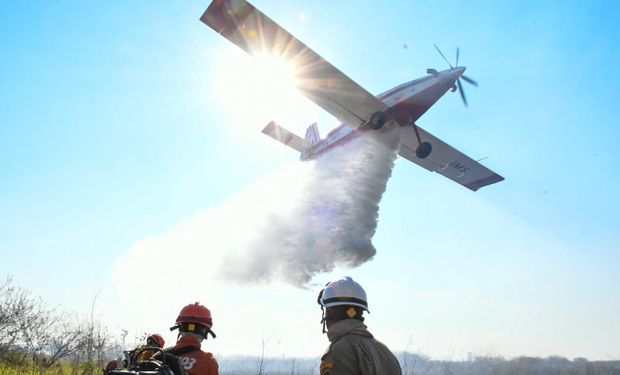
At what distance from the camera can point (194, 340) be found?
12.7ft

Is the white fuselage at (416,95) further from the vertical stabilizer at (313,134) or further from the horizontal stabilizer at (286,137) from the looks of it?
the horizontal stabilizer at (286,137)

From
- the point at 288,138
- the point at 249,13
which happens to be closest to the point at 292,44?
the point at 249,13

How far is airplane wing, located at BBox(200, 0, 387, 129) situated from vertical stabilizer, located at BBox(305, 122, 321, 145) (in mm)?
5258

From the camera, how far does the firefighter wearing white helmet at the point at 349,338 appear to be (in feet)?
8.82

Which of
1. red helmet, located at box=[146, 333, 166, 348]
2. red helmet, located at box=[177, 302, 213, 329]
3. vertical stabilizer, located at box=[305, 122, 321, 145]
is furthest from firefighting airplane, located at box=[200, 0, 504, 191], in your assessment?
red helmet, located at box=[177, 302, 213, 329]

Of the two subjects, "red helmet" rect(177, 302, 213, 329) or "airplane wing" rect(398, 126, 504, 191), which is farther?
"airplane wing" rect(398, 126, 504, 191)

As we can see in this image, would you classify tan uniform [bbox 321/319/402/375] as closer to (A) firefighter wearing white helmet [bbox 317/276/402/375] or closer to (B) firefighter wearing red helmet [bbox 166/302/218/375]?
(A) firefighter wearing white helmet [bbox 317/276/402/375]

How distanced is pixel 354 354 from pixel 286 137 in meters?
24.5

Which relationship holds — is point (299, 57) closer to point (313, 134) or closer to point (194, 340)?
point (313, 134)

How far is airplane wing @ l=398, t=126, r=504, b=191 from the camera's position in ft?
80.4

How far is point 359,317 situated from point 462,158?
79.8ft

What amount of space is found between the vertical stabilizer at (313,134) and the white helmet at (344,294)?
23.3 meters

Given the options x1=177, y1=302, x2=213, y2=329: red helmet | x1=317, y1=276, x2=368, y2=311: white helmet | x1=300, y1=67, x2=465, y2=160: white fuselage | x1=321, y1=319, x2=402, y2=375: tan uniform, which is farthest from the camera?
x1=300, y1=67, x2=465, y2=160: white fuselage

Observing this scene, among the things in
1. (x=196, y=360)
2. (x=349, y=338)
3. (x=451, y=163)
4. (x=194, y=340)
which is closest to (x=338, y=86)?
(x=451, y=163)
